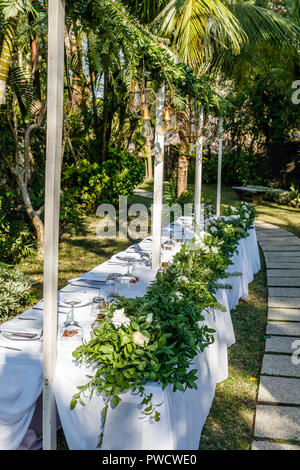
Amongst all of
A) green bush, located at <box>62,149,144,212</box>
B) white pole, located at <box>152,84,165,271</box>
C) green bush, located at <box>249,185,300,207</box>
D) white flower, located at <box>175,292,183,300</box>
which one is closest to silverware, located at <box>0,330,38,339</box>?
white flower, located at <box>175,292,183,300</box>

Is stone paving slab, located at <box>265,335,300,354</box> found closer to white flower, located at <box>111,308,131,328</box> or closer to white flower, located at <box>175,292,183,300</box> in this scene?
white flower, located at <box>175,292,183,300</box>

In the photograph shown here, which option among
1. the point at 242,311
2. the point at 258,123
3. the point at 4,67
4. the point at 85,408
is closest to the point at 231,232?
the point at 242,311

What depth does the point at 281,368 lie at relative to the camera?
4.05 m

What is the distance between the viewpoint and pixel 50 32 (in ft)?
7.31

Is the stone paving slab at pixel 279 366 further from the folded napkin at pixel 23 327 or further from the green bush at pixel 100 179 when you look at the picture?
the green bush at pixel 100 179

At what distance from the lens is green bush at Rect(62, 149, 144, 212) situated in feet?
34.7

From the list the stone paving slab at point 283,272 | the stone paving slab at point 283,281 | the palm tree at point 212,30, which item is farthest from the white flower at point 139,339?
the palm tree at point 212,30

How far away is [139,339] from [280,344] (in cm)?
278

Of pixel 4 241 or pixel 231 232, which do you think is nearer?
pixel 231 232

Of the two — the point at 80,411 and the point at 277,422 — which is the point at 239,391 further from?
the point at 80,411

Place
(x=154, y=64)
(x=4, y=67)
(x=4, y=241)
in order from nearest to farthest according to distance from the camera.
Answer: (x=154, y=64) < (x=4, y=67) < (x=4, y=241)
